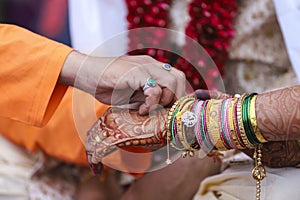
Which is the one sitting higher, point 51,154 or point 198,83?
point 198,83

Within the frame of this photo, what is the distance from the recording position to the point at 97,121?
1230 millimetres

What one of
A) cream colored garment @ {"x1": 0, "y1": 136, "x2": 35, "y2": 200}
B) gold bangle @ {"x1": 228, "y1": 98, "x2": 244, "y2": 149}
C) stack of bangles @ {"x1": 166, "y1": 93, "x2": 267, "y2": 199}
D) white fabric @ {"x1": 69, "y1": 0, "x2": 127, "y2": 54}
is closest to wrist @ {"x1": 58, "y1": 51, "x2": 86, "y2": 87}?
stack of bangles @ {"x1": 166, "y1": 93, "x2": 267, "y2": 199}

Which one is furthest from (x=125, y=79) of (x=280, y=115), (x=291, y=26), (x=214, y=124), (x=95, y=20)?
(x=95, y=20)

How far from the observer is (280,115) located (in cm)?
109

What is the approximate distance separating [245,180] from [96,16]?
82cm

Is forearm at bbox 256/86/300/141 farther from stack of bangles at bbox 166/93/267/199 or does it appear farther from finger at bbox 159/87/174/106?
finger at bbox 159/87/174/106

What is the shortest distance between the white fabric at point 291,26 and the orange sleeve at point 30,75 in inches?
24.5

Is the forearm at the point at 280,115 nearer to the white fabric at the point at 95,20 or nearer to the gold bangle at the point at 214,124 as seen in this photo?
the gold bangle at the point at 214,124

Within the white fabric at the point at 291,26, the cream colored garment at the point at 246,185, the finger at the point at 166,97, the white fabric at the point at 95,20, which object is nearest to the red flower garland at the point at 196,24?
the white fabric at the point at 95,20

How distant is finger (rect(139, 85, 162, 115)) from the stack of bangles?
38 millimetres

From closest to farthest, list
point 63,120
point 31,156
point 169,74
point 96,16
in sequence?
1. point 169,74
2. point 63,120
3. point 31,156
4. point 96,16

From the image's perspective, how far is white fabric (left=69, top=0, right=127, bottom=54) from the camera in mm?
1871

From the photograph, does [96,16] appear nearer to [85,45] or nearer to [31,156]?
[85,45]

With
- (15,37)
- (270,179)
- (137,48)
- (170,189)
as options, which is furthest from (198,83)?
(15,37)
